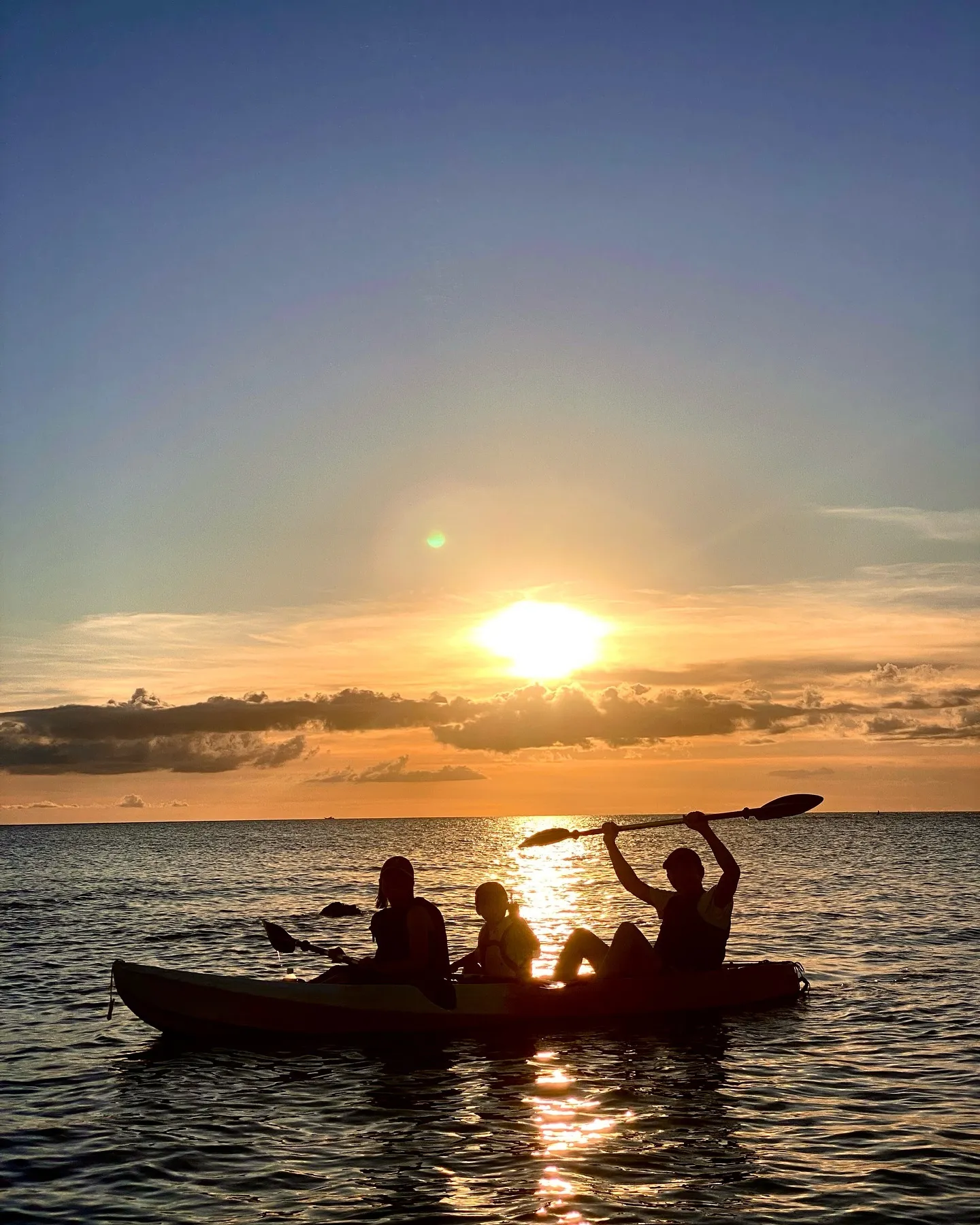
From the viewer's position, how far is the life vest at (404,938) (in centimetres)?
1489

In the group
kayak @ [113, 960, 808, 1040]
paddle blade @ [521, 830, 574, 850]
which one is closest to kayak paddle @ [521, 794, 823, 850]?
paddle blade @ [521, 830, 574, 850]

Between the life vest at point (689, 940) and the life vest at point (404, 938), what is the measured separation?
3123mm

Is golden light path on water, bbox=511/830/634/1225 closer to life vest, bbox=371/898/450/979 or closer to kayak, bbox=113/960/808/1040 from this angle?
kayak, bbox=113/960/808/1040

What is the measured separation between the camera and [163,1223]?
872cm

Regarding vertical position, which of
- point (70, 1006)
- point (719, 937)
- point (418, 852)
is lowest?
Answer: point (418, 852)

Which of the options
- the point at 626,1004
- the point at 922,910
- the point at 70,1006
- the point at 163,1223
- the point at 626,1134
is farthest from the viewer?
the point at 922,910

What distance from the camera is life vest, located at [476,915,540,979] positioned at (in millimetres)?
15703

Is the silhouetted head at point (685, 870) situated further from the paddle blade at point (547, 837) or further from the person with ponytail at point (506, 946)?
the paddle blade at point (547, 837)

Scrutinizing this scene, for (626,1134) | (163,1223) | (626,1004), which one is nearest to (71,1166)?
(163,1223)

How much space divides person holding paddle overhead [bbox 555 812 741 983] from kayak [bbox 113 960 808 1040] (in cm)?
30

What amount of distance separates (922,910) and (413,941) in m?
23.7

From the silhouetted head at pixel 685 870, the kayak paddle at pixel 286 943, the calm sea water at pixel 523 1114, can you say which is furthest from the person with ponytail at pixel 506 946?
the silhouetted head at pixel 685 870

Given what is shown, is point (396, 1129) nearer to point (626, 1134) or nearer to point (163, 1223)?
point (626, 1134)

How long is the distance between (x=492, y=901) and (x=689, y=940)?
2.94m
